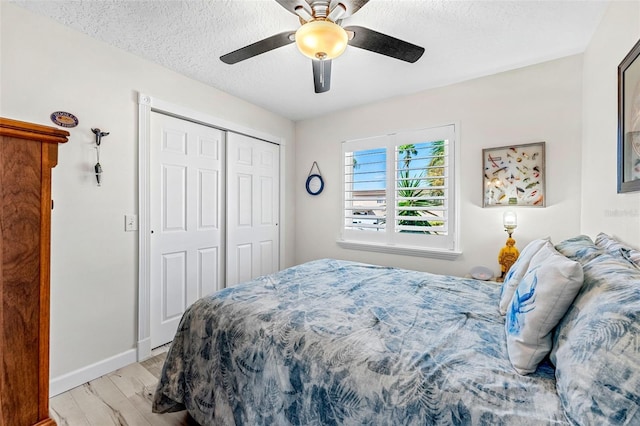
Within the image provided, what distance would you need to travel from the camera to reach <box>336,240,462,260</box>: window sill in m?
2.82

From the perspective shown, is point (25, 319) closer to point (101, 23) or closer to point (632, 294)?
point (632, 294)

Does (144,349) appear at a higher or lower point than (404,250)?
lower

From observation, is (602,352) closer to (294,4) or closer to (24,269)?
(24,269)

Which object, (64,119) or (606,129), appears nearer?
(606,129)

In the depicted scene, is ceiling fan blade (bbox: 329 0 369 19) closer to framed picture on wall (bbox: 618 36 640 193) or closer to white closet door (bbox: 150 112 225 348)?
framed picture on wall (bbox: 618 36 640 193)

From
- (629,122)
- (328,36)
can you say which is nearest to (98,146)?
(328,36)

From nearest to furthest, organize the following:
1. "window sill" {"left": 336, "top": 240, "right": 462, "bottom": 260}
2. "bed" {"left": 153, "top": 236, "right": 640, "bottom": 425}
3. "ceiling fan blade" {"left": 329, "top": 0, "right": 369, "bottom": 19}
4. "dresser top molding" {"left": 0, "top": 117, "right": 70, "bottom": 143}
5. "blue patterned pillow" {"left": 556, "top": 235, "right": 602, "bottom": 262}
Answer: "dresser top molding" {"left": 0, "top": 117, "right": 70, "bottom": 143} → "bed" {"left": 153, "top": 236, "right": 640, "bottom": 425} → "blue patterned pillow" {"left": 556, "top": 235, "right": 602, "bottom": 262} → "ceiling fan blade" {"left": 329, "top": 0, "right": 369, "bottom": 19} → "window sill" {"left": 336, "top": 240, "right": 462, "bottom": 260}

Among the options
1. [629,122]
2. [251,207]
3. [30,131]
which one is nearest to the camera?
[30,131]

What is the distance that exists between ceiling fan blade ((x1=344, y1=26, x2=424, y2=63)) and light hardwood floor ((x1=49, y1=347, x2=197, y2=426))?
236 centimetres

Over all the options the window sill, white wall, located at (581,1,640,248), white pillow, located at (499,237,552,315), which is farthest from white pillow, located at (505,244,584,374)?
the window sill

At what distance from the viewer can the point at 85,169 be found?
2037 millimetres

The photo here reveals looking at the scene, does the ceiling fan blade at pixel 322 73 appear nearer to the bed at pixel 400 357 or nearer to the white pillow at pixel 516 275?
the bed at pixel 400 357

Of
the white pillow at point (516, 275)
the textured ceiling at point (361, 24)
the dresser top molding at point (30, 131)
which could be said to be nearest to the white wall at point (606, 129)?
the textured ceiling at point (361, 24)

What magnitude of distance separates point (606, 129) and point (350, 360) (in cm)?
205
